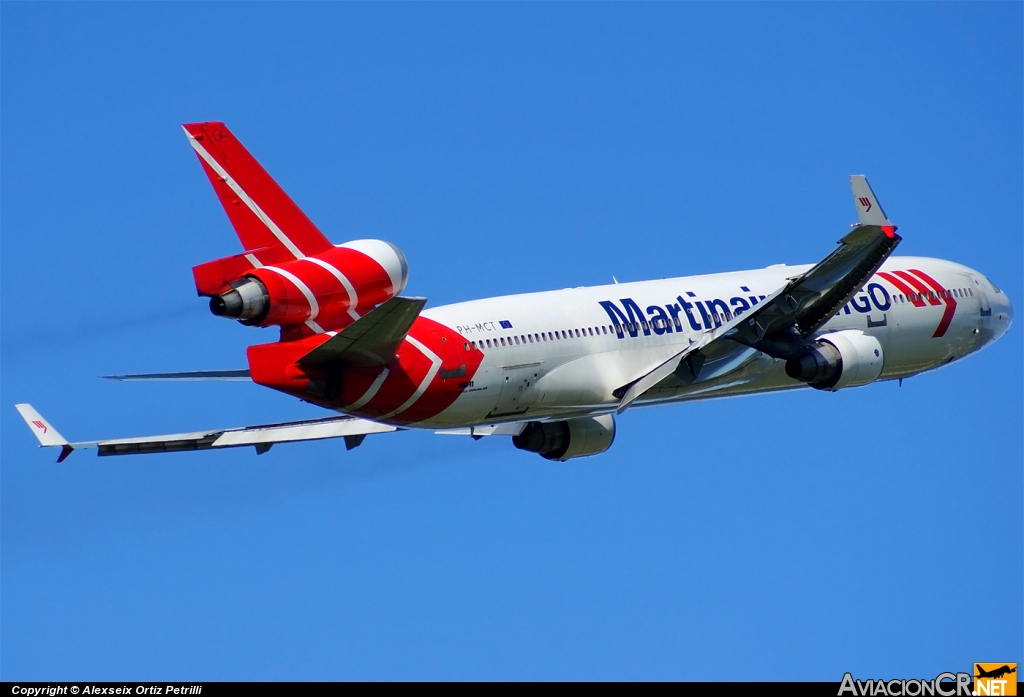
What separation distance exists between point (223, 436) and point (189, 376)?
538cm

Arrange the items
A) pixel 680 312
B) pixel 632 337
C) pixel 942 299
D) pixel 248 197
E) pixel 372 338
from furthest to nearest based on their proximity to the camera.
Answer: pixel 942 299
pixel 680 312
pixel 632 337
pixel 372 338
pixel 248 197

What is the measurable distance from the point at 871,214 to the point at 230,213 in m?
16.2

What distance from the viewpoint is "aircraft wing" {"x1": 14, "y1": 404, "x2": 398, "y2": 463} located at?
4034 cm

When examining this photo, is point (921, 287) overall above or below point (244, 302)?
above

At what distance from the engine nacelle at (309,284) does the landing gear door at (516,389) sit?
232 inches

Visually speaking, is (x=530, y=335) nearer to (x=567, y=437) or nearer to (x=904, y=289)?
(x=567, y=437)

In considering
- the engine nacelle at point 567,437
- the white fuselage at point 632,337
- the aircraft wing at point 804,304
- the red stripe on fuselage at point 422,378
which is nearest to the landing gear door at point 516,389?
the white fuselage at point 632,337

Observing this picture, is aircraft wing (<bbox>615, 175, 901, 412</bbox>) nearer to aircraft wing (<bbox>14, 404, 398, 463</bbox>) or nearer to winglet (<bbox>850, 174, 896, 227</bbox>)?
winglet (<bbox>850, 174, 896, 227</bbox>)

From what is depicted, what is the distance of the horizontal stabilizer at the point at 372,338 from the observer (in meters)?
35.3

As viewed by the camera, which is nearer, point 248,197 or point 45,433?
point 248,197

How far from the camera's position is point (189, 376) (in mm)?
38656

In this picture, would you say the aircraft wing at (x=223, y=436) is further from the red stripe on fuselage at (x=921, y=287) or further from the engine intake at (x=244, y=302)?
the red stripe on fuselage at (x=921, y=287)

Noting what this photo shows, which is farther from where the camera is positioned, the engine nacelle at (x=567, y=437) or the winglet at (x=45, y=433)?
the engine nacelle at (x=567, y=437)

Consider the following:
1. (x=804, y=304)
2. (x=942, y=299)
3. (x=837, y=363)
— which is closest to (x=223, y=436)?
(x=804, y=304)
